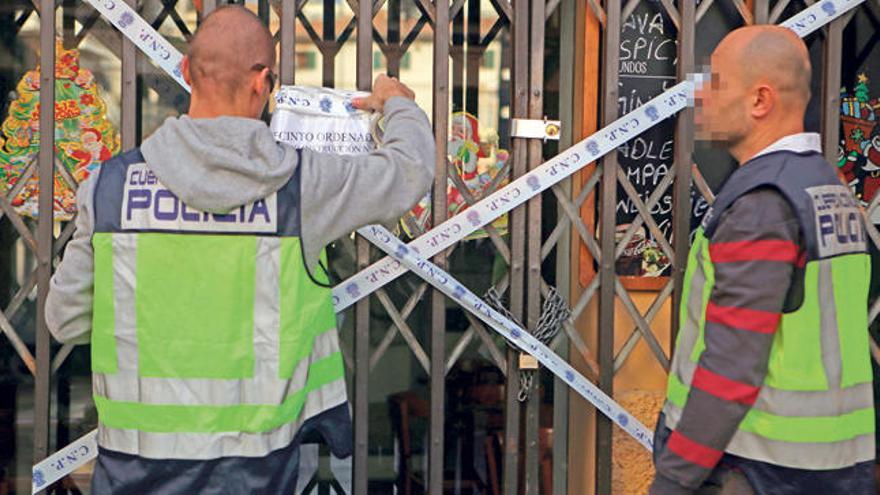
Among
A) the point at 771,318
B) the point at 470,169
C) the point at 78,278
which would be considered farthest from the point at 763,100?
the point at 78,278

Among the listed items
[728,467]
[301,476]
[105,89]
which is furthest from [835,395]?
[105,89]

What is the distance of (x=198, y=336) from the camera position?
2.89m

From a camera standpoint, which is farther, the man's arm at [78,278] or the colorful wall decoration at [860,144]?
the colorful wall decoration at [860,144]

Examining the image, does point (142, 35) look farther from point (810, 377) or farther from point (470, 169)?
point (810, 377)

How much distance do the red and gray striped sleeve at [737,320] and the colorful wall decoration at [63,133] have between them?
8.94 feet

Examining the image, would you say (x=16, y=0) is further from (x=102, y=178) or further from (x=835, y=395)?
(x=835, y=395)

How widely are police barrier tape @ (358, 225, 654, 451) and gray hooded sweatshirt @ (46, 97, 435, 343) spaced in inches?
45.1

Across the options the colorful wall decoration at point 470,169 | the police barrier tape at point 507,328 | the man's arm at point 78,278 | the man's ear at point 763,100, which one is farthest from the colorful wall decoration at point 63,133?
the man's ear at point 763,100

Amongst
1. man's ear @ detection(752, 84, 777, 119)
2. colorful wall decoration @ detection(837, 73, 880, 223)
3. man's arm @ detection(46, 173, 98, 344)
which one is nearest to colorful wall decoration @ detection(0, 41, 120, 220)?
man's arm @ detection(46, 173, 98, 344)

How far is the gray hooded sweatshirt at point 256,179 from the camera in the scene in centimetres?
285

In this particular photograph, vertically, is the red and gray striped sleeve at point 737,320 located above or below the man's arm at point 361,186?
below

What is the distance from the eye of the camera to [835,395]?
2908 millimetres

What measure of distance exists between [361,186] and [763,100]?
1.12m

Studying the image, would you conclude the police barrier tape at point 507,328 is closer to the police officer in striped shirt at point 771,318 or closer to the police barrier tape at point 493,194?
the police barrier tape at point 493,194
